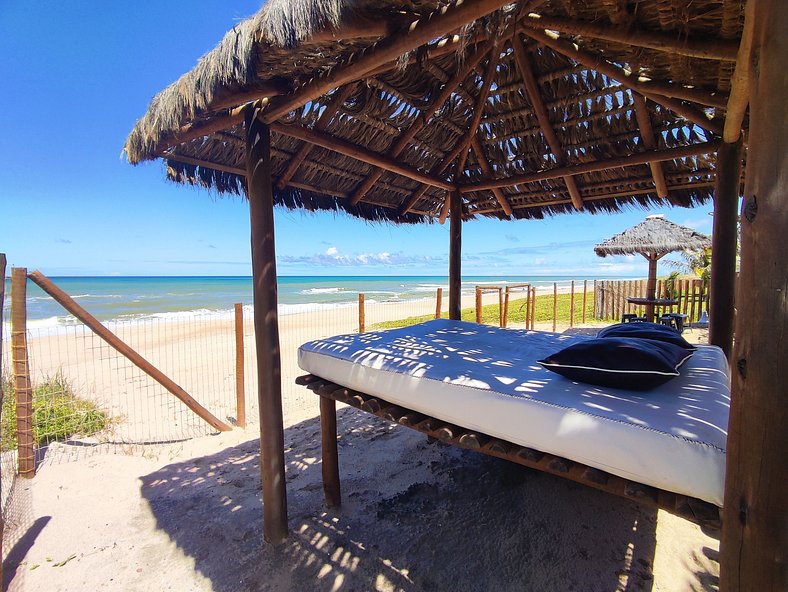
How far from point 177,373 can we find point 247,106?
16.4 feet

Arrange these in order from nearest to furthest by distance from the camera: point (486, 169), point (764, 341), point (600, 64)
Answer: point (764, 341), point (600, 64), point (486, 169)

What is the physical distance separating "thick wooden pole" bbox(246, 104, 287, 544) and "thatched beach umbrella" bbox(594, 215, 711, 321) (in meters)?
7.01

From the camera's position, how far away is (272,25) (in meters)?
1.39

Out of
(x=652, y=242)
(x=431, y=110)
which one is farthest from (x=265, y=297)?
(x=652, y=242)

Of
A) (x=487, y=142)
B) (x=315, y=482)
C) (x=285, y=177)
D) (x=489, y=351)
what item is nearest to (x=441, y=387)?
(x=489, y=351)

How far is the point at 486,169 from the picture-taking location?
12.5ft

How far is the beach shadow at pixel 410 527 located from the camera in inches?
67.2

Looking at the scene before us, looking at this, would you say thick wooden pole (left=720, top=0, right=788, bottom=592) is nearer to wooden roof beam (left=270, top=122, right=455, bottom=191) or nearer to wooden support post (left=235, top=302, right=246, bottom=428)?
wooden roof beam (left=270, top=122, right=455, bottom=191)

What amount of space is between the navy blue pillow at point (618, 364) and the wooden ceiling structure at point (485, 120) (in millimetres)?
655

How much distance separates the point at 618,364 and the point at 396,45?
5.06 feet

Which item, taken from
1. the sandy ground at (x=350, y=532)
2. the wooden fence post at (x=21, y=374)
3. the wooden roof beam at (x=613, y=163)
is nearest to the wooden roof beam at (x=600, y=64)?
the wooden roof beam at (x=613, y=163)

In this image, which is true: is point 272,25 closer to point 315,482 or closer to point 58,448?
point 315,482

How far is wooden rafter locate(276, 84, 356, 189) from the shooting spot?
86.8 inches

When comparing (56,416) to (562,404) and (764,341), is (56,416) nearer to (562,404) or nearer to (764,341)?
(562,404)
